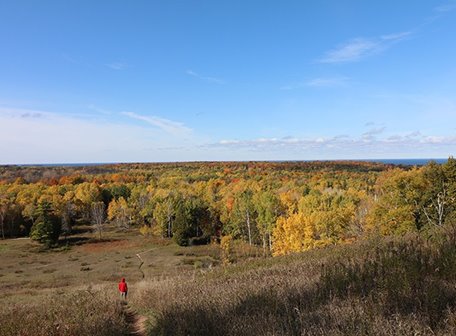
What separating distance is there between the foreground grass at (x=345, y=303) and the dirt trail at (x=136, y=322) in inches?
58.9

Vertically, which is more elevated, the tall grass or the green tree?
the tall grass

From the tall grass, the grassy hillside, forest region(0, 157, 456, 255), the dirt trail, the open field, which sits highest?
the grassy hillside

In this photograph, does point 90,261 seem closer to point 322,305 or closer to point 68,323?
point 68,323

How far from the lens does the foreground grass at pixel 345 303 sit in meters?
4.12

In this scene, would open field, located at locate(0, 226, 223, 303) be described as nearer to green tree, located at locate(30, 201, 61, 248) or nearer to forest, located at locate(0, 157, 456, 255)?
green tree, located at locate(30, 201, 61, 248)

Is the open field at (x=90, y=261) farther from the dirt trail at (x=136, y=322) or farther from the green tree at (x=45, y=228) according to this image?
the dirt trail at (x=136, y=322)

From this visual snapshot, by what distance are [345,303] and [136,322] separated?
7.08 m

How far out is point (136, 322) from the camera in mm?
10031

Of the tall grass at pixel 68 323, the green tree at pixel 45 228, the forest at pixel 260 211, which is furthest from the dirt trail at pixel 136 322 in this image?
the green tree at pixel 45 228

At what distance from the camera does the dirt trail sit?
8555 millimetres

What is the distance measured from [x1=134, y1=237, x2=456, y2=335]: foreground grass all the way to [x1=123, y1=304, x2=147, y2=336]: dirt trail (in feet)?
4.91

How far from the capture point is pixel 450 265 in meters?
5.63

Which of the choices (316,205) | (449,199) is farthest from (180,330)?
(316,205)

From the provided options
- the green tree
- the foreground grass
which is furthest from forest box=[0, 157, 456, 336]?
the green tree
